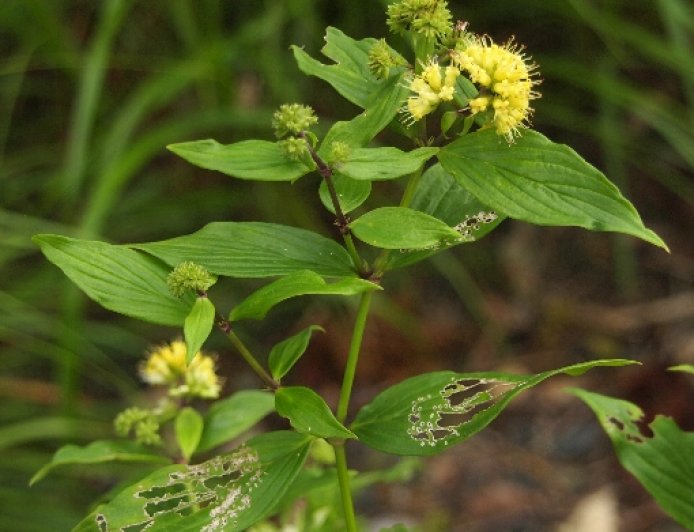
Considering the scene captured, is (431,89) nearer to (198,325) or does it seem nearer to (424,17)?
(424,17)

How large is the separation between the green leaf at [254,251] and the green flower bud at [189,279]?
0.06ft

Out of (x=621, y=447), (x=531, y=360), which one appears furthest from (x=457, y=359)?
(x=621, y=447)

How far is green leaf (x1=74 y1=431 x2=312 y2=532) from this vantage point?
942 mm

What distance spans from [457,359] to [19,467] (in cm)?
136

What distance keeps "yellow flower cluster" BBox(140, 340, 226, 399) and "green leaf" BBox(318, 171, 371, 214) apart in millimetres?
326

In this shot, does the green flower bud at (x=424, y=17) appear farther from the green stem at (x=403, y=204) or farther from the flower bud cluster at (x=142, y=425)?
the flower bud cluster at (x=142, y=425)

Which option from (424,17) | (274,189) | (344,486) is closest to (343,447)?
(344,486)

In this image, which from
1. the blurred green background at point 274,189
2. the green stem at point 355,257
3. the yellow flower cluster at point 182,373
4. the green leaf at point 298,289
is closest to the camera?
the green leaf at point 298,289

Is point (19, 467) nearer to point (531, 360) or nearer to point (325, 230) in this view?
point (325, 230)

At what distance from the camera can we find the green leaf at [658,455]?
3.45ft

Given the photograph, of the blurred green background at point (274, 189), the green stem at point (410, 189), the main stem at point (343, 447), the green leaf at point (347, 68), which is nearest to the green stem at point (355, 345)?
the main stem at point (343, 447)

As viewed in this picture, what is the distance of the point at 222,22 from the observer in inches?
121

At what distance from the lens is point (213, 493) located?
3.16 feet

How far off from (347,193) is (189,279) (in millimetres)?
205
